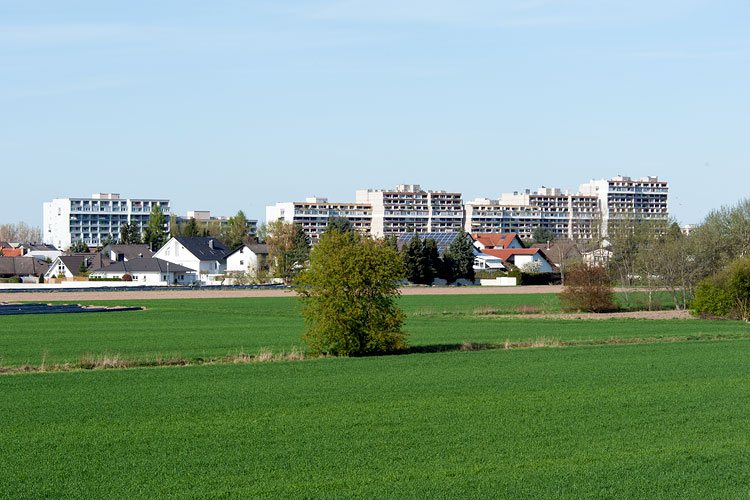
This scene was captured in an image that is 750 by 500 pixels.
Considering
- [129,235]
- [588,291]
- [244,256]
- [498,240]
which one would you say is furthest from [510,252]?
[588,291]

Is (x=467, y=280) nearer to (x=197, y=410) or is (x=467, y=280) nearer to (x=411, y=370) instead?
(x=411, y=370)

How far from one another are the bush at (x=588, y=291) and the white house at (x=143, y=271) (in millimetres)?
79937

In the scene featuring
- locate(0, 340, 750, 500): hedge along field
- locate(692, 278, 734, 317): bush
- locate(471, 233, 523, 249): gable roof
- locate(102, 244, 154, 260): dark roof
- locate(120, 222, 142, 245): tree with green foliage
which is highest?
locate(120, 222, 142, 245): tree with green foliage

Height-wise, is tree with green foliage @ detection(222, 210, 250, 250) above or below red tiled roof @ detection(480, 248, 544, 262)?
above

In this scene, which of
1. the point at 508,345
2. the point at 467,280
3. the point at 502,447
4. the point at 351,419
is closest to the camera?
the point at 502,447

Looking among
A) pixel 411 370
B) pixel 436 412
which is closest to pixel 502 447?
pixel 436 412

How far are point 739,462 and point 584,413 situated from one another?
4506 millimetres

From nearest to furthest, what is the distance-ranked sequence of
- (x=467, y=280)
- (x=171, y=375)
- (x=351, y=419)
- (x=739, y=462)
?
(x=739, y=462) < (x=351, y=419) < (x=171, y=375) < (x=467, y=280)

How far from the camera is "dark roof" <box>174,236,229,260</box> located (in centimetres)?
14362

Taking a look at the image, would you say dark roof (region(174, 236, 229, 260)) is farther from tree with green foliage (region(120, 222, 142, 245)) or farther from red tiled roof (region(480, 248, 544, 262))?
red tiled roof (region(480, 248, 544, 262))

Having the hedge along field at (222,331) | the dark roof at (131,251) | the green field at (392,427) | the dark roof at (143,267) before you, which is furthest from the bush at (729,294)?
the dark roof at (131,251)

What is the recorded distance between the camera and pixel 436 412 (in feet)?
62.5

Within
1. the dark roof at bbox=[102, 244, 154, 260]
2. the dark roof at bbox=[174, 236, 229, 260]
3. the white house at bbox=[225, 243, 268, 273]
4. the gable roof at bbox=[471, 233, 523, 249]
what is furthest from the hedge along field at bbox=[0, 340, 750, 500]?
the gable roof at bbox=[471, 233, 523, 249]

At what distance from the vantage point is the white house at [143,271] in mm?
130375
